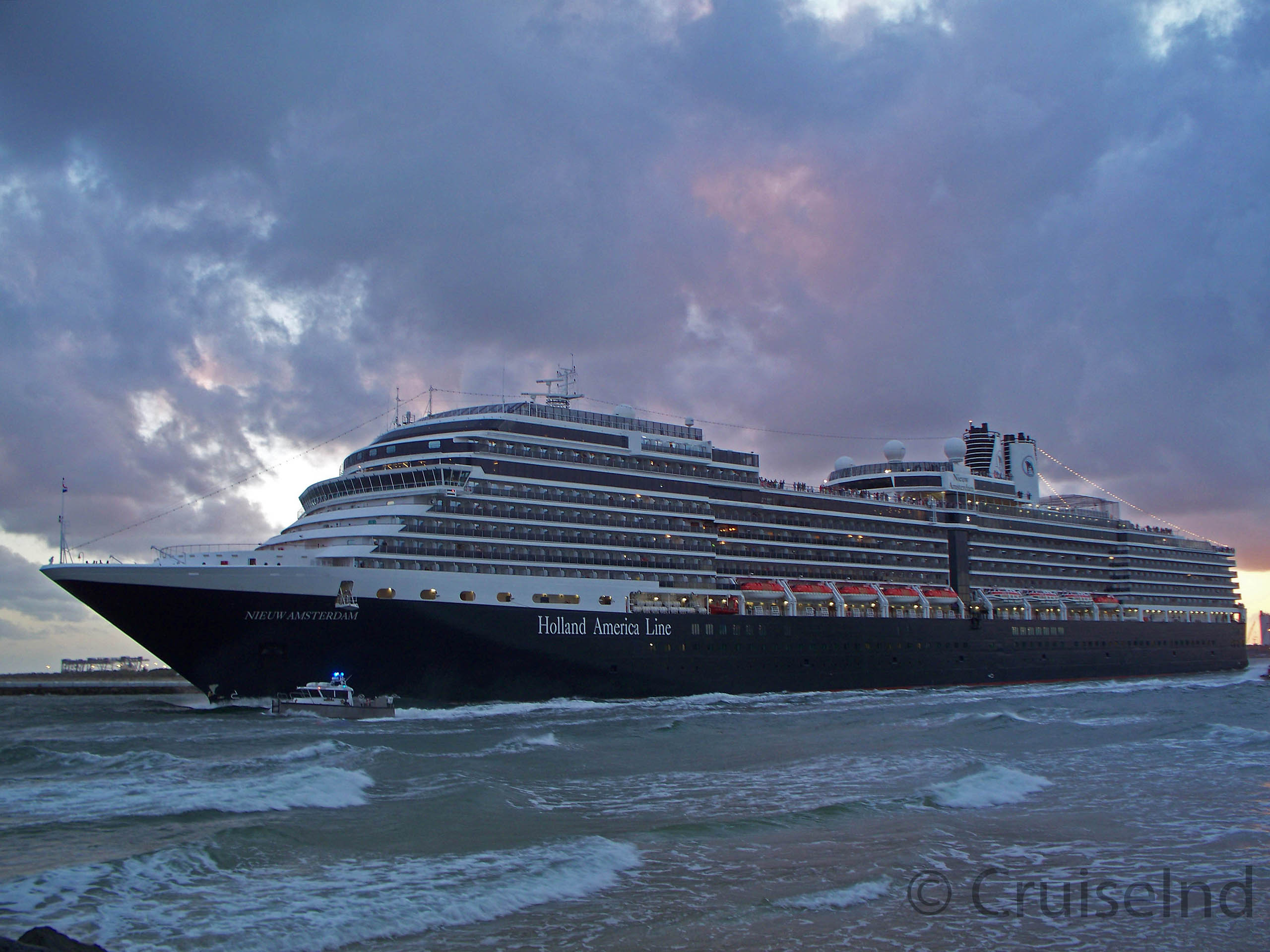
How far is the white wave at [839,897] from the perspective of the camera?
14000mm

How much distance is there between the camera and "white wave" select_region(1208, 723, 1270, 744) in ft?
105

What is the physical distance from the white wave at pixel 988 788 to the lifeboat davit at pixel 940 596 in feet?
125

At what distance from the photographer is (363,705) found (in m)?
38.4

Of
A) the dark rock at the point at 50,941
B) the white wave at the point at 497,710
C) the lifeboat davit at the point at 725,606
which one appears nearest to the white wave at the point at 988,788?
the dark rock at the point at 50,941

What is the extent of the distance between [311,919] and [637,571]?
35452 mm

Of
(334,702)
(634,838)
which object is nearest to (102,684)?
(334,702)

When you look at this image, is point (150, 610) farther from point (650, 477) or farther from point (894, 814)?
point (894, 814)

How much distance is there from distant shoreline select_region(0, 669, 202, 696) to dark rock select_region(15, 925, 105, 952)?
7016 centimetres

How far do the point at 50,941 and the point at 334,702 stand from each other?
29807 millimetres

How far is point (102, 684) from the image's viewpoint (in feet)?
290

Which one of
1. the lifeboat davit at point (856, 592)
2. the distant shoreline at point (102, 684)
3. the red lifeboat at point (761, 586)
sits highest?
the red lifeboat at point (761, 586)

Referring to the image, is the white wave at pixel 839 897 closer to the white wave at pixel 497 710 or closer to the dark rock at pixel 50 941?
the dark rock at pixel 50 941

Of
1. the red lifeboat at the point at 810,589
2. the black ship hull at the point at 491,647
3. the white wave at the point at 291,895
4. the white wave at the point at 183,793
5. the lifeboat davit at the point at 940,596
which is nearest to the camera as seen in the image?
the white wave at the point at 291,895

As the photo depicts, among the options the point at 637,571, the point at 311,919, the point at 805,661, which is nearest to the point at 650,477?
the point at 637,571
